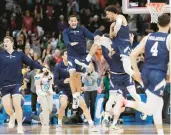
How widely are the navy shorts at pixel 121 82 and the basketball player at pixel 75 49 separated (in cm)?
91

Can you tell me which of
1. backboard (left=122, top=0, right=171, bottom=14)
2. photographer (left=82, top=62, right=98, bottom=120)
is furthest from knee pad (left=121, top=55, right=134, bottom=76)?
photographer (left=82, top=62, right=98, bottom=120)

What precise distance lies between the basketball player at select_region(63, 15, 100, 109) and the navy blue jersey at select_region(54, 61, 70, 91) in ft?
6.13

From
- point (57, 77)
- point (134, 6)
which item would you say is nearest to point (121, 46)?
point (134, 6)

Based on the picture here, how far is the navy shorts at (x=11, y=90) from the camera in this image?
49.3ft

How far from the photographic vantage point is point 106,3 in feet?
90.9

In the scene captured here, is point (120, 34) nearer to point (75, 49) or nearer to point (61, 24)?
point (75, 49)

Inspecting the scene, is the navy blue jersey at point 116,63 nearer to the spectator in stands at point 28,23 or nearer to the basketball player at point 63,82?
the basketball player at point 63,82

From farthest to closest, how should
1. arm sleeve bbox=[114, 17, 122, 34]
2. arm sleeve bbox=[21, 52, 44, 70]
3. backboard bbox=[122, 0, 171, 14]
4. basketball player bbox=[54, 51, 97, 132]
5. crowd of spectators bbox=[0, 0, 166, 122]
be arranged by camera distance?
crowd of spectators bbox=[0, 0, 166, 122], basketball player bbox=[54, 51, 97, 132], backboard bbox=[122, 0, 171, 14], arm sleeve bbox=[21, 52, 44, 70], arm sleeve bbox=[114, 17, 122, 34]

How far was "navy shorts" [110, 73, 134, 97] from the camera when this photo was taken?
15211mm

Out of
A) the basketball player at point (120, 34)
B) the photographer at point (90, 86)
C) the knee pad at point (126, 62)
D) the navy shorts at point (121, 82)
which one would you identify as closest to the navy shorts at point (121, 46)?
the basketball player at point (120, 34)

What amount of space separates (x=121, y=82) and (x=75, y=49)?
143 centimetres

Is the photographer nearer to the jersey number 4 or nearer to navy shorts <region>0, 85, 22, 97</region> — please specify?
navy shorts <region>0, 85, 22, 97</region>

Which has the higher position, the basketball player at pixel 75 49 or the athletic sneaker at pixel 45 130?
the basketball player at pixel 75 49

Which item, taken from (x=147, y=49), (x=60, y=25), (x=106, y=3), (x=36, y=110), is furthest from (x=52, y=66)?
(x=147, y=49)
